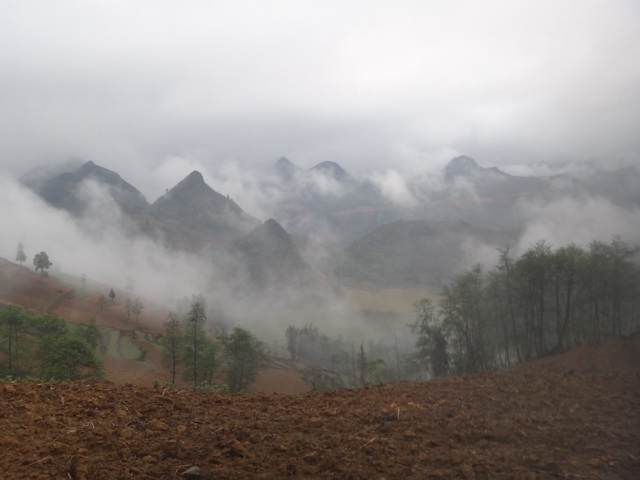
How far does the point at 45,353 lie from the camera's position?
133ft

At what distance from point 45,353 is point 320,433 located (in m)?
41.2

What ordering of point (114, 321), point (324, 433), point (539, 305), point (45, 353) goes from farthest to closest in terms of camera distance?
point (114, 321), point (539, 305), point (45, 353), point (324, 433)

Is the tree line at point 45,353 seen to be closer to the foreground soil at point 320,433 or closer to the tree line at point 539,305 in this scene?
the foreground soil at point 320,433

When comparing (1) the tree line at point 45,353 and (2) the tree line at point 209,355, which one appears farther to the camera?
(2) the tree line at point 209,355

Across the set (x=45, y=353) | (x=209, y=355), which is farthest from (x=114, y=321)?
(x=45, y=353)

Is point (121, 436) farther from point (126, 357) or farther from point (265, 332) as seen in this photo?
point (265, 332)

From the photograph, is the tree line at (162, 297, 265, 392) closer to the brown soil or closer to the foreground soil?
the brown soil

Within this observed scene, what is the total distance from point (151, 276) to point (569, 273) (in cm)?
18537

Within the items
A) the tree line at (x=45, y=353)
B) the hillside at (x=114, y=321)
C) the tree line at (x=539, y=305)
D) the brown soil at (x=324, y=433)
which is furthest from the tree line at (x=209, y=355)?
the brown soil at (x=324, y=433)

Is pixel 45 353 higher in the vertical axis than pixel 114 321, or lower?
lower

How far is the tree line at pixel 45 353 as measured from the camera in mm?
35562

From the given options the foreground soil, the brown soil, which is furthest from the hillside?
the foreground soil

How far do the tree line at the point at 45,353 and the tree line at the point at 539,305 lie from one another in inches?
1341

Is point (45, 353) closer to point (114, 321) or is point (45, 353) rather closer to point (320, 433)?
point (320, 433)
